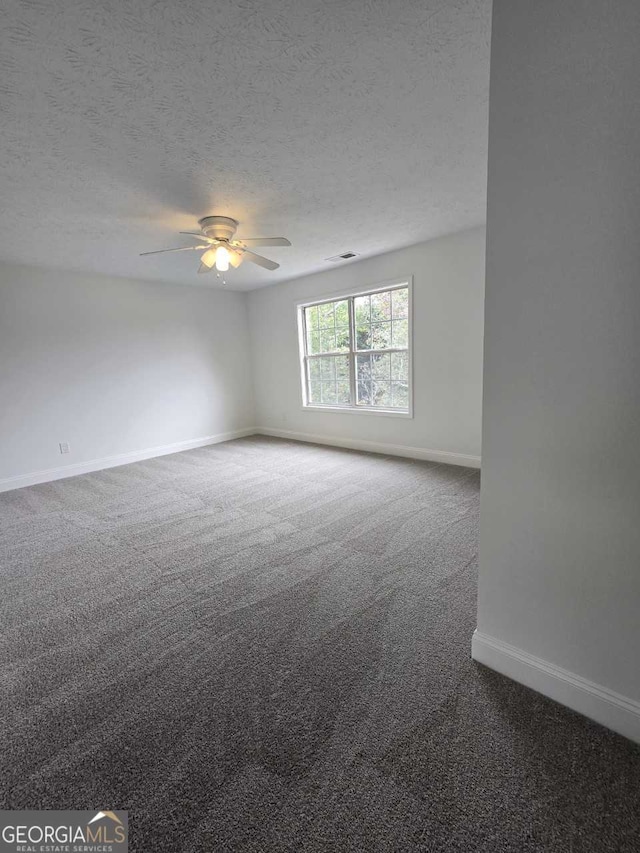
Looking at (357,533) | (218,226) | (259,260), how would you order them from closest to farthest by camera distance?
(357,533), (218,226), (259,260)

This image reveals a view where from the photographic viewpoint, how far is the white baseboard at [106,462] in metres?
4.25

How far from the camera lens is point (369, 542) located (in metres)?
2.59

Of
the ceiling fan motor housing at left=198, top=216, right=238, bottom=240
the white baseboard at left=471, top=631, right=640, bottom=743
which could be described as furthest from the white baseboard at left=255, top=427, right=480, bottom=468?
the ceiling fan motor housing at left=198, top=216, right=238, bottom=240

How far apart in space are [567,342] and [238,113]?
72.7 inches

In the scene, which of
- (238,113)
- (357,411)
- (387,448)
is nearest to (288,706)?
(238,113)

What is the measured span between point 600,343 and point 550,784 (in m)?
1.34

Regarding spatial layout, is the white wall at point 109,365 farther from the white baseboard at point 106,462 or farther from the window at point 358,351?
the window at point 358,351

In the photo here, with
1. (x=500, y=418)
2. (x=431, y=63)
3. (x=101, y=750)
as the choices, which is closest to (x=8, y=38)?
(x=431, y=63)

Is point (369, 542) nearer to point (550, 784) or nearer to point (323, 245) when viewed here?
point (550, 784)

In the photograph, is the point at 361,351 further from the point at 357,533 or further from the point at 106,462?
the point at 106,462

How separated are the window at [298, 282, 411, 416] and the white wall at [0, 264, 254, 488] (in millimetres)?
1387

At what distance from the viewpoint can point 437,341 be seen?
4.14 m

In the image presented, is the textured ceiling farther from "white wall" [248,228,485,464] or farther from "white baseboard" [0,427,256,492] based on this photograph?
"white baseboard" [0,427,256,492]

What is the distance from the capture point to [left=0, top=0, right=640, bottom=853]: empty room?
107 cm
